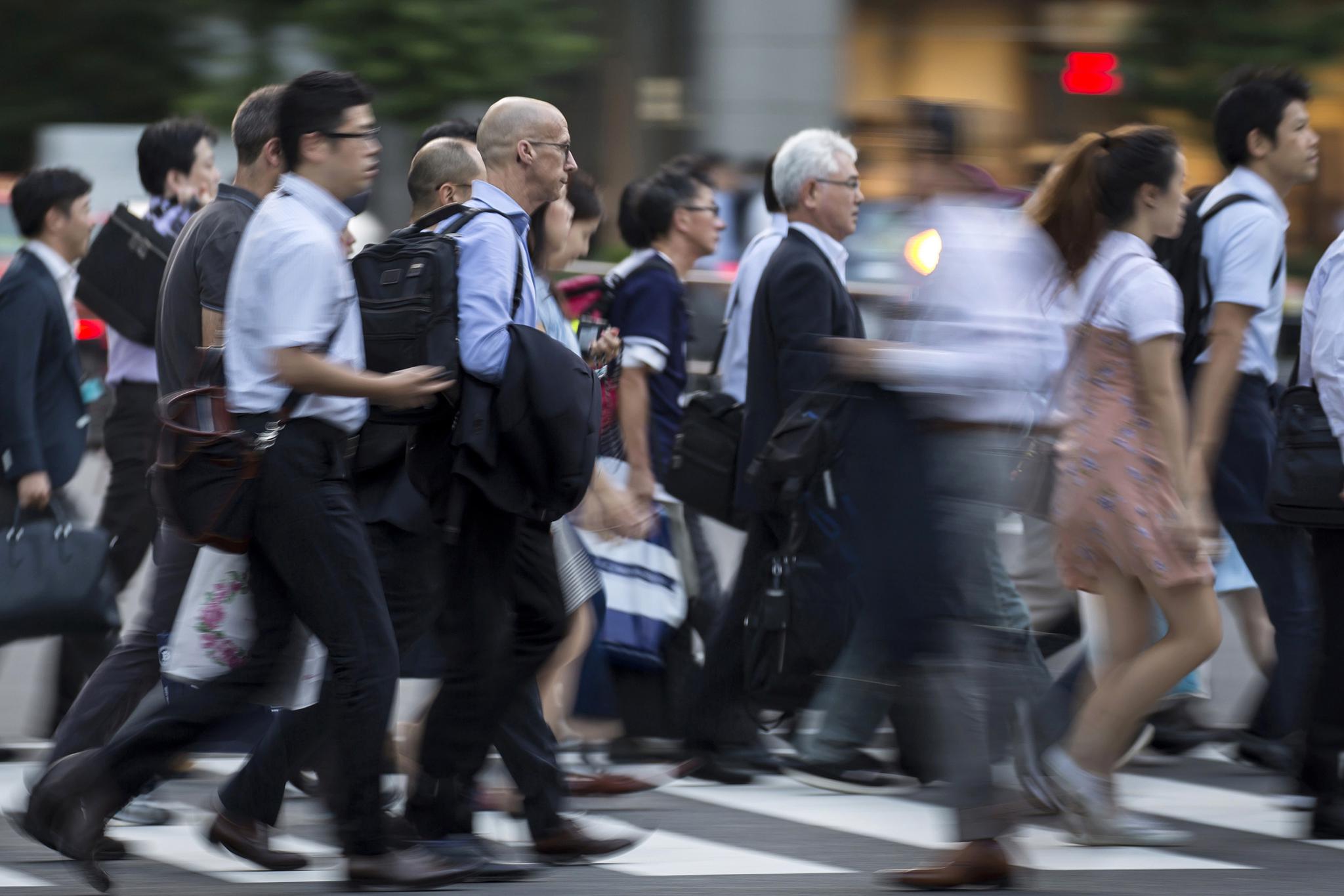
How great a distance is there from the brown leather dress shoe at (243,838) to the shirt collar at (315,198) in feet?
4.68

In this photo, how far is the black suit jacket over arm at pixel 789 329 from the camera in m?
6.20

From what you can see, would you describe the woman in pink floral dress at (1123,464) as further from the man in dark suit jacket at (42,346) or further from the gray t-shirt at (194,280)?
the man in dark suit jacket at (42,346)

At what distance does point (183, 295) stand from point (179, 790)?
1670 mm

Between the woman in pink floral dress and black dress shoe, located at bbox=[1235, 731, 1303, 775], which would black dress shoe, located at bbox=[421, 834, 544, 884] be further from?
black dress shoe, located at bbox=[1235, 731, 1303, 775]

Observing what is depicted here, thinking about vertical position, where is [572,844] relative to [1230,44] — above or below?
below

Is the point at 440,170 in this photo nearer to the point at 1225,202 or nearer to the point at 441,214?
the point at 441,214

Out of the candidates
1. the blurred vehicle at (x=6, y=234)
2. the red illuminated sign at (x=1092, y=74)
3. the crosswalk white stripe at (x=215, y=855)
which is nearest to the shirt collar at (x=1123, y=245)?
the crosswalk white stripe at (x=215, y=855)

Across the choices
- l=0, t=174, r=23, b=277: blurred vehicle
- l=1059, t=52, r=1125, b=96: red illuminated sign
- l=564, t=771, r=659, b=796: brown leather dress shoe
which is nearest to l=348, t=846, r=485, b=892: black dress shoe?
l=564, t=771, r=659, b=796: brown leather dress shoe

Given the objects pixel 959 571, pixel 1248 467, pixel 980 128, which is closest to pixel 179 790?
pixel 959 571

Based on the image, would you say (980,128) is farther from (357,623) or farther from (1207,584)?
(357,623)

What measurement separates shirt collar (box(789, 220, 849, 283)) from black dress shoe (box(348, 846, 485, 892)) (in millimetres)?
2310

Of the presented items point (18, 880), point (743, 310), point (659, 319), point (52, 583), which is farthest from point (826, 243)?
point (18, 880)

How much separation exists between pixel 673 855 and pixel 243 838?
1.12 m

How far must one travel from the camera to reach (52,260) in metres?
6.68
